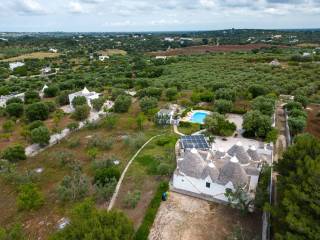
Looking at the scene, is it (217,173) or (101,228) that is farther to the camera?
(217,173)


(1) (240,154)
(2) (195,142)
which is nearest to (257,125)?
(2) (195,142)

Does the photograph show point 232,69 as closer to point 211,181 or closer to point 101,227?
point 211,181

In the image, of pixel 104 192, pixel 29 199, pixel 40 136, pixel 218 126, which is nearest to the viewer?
pixel 29 199

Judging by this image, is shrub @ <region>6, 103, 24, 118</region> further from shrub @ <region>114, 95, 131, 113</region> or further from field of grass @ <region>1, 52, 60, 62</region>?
field of grass @ <region>1, 52, 60, 62</region>

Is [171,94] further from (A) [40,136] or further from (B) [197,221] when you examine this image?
(B) [197,221]

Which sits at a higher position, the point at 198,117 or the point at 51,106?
the point at 198,117

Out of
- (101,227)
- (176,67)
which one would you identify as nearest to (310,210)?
(101,227)

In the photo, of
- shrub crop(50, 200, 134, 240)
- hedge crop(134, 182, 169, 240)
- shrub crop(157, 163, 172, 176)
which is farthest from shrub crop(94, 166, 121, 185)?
shrub crop(50, 200, 134, 240)
